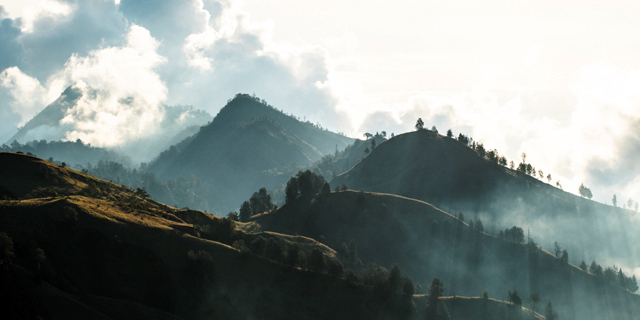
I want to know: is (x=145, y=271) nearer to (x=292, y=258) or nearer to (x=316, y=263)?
(x=292, y=258)

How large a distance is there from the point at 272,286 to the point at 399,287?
60066 mm

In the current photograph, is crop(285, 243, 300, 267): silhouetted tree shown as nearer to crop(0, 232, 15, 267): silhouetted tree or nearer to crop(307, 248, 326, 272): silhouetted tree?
crop(307, 248, 326, 272): silhouetted tree

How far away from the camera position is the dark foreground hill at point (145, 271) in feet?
363

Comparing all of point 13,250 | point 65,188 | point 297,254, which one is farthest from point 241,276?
point 65,188

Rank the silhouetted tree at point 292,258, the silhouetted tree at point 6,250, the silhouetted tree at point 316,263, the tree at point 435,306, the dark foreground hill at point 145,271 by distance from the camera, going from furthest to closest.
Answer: the tree at point 435,306, the silhouetted tree at point 316,263, the silhouetted tree at point 292,258, the dark foreground hill at point 145,271, the silhouetted tree at point 6,250

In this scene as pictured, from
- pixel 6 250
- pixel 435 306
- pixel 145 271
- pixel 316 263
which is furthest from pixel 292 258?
pixel 6 250

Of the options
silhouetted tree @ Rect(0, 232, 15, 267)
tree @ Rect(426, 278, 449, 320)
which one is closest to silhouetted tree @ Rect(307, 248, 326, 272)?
tree @ Rect(426, 278, 449, 320)

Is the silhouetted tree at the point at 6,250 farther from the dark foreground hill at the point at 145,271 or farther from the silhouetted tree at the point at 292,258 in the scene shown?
the silhouetted tree at the point at 292,258

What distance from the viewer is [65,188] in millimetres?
191500

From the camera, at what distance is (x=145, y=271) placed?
5148 inches

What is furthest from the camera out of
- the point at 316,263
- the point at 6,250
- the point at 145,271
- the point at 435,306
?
the point at 435,306

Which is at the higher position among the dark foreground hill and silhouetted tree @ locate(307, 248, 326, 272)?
silhouetted tree @ locate(307, 248, 326, 272)

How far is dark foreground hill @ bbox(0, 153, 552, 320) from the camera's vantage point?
363 feet

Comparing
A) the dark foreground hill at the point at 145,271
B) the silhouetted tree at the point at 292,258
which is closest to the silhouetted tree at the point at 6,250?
the dark foreground hill at the point at 145,271
